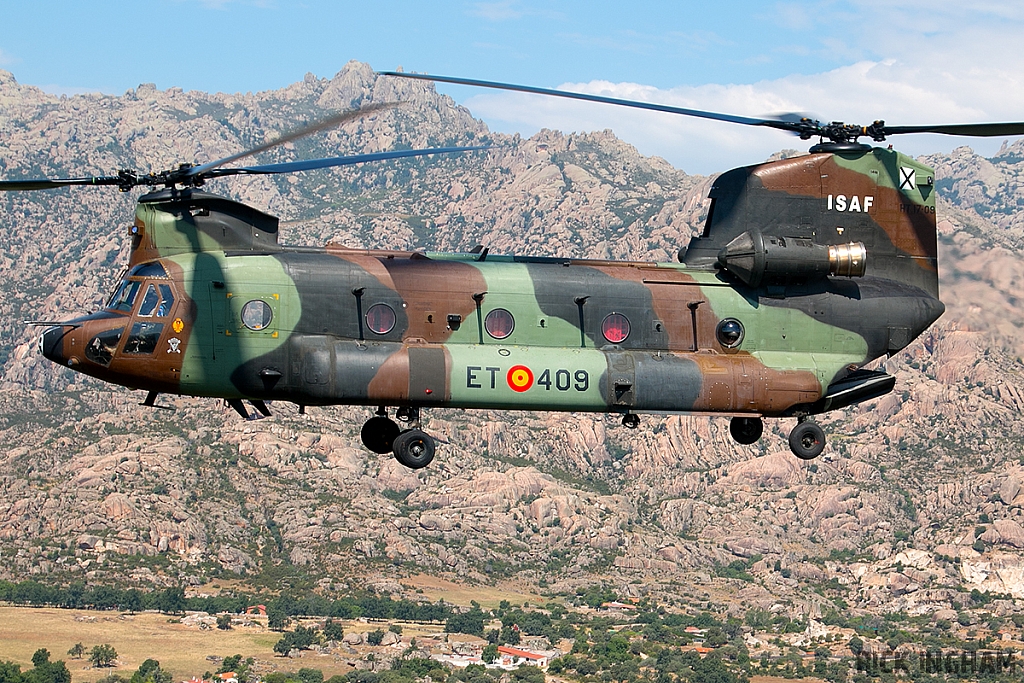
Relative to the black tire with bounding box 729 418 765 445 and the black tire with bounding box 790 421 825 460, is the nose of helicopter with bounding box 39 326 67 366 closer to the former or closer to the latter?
the black tire with bounding box 729 418 765 445

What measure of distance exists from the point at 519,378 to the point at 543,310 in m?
1.96

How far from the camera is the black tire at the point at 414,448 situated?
34969 millimetres

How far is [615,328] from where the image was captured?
36.7 m

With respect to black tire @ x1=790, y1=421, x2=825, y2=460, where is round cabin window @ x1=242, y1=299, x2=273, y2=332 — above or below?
above

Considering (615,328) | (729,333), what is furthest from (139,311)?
(729,333)

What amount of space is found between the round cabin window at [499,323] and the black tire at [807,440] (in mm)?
7788

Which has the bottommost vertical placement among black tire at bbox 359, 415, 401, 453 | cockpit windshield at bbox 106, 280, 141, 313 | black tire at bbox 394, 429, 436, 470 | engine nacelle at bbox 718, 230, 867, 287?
black tire at bbox 394, 429, 436, 470

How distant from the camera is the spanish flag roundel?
35.2 m

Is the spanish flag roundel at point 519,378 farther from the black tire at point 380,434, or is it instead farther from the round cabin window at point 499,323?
the black tire at point 380,434

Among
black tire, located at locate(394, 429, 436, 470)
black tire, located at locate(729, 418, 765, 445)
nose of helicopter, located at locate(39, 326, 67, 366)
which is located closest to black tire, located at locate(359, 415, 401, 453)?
black tire, located at locate(394, 429, 436, 470)

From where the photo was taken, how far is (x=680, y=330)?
37094mm

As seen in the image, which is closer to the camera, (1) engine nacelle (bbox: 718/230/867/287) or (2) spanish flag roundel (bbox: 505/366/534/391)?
(2) spanish flag roundel (bbox: 505/366/534/391)

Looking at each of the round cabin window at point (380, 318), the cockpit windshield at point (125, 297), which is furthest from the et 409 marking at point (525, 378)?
the cockpit windshield at point (125, 297)

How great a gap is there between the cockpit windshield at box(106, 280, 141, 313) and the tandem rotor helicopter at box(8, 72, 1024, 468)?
0.05 meters
